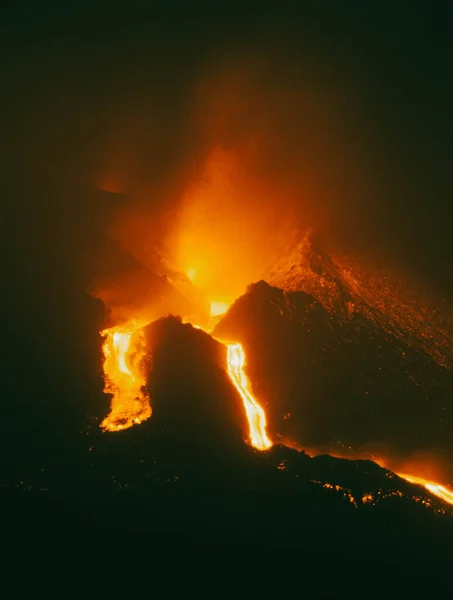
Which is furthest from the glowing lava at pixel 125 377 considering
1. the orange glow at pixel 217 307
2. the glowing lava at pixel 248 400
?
the orange glow at pixel 217 307

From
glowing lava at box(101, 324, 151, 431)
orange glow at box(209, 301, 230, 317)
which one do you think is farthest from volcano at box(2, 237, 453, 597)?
orange glow at box(209, 301, 230, 317)

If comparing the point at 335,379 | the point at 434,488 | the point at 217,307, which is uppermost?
the point at 335,379

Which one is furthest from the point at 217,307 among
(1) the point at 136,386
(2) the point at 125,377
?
(1) the point at 136,386

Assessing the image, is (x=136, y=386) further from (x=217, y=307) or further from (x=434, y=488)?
(x=434, y=488)

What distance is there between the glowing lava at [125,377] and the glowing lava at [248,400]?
5.91 feet

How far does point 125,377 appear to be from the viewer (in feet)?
28.9

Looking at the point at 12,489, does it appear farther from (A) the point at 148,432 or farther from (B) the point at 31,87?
(B) the point at 31,87

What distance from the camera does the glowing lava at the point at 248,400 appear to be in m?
8.09

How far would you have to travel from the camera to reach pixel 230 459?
740 cm

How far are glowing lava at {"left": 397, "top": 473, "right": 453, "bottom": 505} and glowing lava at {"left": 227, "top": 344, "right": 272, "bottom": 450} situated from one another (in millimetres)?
2493

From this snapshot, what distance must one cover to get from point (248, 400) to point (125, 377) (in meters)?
2.44

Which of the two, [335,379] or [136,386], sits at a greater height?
[335,379]

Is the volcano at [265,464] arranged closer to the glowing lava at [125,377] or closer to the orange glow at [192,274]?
the glowing lava at [125,377]

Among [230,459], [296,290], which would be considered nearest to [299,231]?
[296,290]
